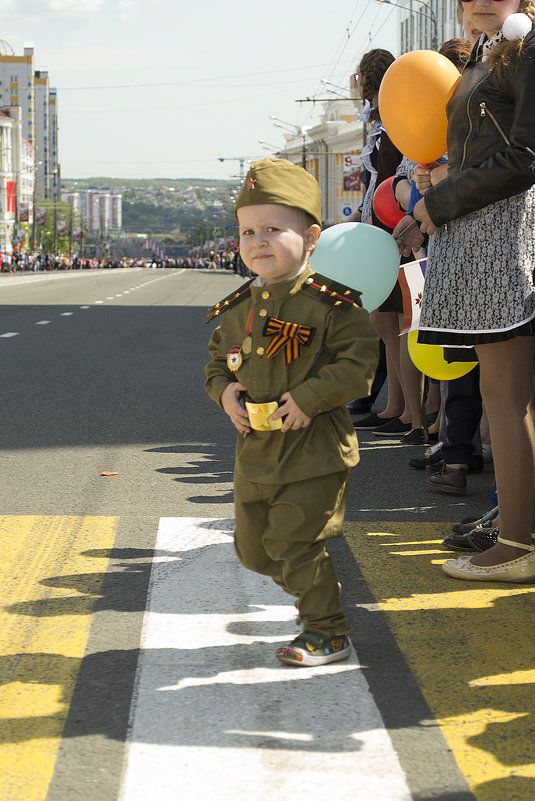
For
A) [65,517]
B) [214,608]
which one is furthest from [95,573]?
[65,517]

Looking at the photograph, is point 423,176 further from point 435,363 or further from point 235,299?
point 235,299

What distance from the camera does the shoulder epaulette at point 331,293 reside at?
131 inches

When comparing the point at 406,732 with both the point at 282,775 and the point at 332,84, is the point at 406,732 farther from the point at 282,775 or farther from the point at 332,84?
the point at 332,84

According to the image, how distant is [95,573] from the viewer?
4.34 metres

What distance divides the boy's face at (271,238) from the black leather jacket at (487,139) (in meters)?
0.99

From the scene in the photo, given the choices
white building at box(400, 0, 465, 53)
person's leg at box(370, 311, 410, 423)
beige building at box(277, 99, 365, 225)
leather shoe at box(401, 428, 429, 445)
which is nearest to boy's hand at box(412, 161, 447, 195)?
leather shoe at box(401, 428, 429, 445)

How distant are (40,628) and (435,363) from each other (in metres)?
2.70

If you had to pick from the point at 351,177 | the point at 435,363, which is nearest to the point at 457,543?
the point at 435,363

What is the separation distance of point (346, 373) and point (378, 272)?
155 cm

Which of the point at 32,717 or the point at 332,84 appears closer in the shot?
the point at 32,717

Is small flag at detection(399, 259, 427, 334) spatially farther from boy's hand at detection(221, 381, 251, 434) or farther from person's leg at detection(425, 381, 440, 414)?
person's leg at detection(425, 381, 440, 414)

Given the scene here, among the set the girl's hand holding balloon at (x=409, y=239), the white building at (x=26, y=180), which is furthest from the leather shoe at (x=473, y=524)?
the white building at (x=26, y=180)

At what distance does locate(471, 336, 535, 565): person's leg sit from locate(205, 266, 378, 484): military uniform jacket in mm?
1034

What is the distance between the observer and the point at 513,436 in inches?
169
